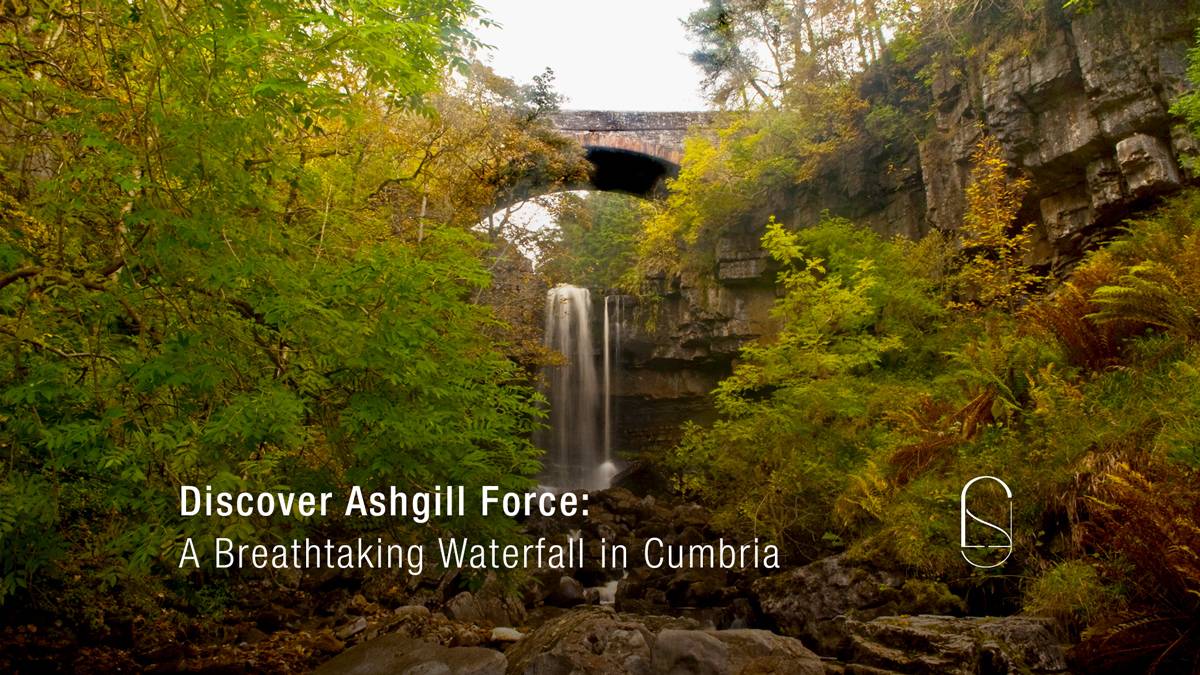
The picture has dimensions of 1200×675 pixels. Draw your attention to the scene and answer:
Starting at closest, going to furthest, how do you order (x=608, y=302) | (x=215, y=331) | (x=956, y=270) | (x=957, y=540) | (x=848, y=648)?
1. (x=215, y=331)
2. (x=848, y=648)
3. (x=957, y=540)
4. (x=956, y=270)
5. (x=608, y=302)

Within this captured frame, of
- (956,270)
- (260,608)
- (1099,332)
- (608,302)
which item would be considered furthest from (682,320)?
A: (260,608)

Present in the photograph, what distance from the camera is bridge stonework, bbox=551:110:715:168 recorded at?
20047mm

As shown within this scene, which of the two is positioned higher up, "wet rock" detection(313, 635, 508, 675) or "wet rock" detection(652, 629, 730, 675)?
"wet rock" detection(652, 629, 730, 675)

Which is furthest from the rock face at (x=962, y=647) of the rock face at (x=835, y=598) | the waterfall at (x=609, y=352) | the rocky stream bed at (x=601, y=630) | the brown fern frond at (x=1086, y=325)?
the waterfall at (x=609, y=352)

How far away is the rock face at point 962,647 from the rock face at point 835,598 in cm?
105

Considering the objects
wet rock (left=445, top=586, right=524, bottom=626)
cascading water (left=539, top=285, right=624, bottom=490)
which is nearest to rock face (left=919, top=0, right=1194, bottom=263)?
wet rock (left=445, top=586, right=524, bottom=626)

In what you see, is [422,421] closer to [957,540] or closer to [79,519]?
[79,519]

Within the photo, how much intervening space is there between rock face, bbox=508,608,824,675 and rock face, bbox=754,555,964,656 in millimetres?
1510

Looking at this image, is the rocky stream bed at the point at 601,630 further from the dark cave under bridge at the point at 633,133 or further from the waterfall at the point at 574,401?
the dark cave under bridge at the point at 633,133

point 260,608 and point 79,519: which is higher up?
point 79,519

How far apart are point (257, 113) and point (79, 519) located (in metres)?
3.25

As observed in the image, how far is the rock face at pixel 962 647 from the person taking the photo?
13.5ft

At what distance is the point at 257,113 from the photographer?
3.14m

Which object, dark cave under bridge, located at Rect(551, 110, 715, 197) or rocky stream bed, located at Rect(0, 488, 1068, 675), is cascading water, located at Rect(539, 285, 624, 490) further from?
rocky stream bed, located at Rect(0, 488, 1068, 675)
